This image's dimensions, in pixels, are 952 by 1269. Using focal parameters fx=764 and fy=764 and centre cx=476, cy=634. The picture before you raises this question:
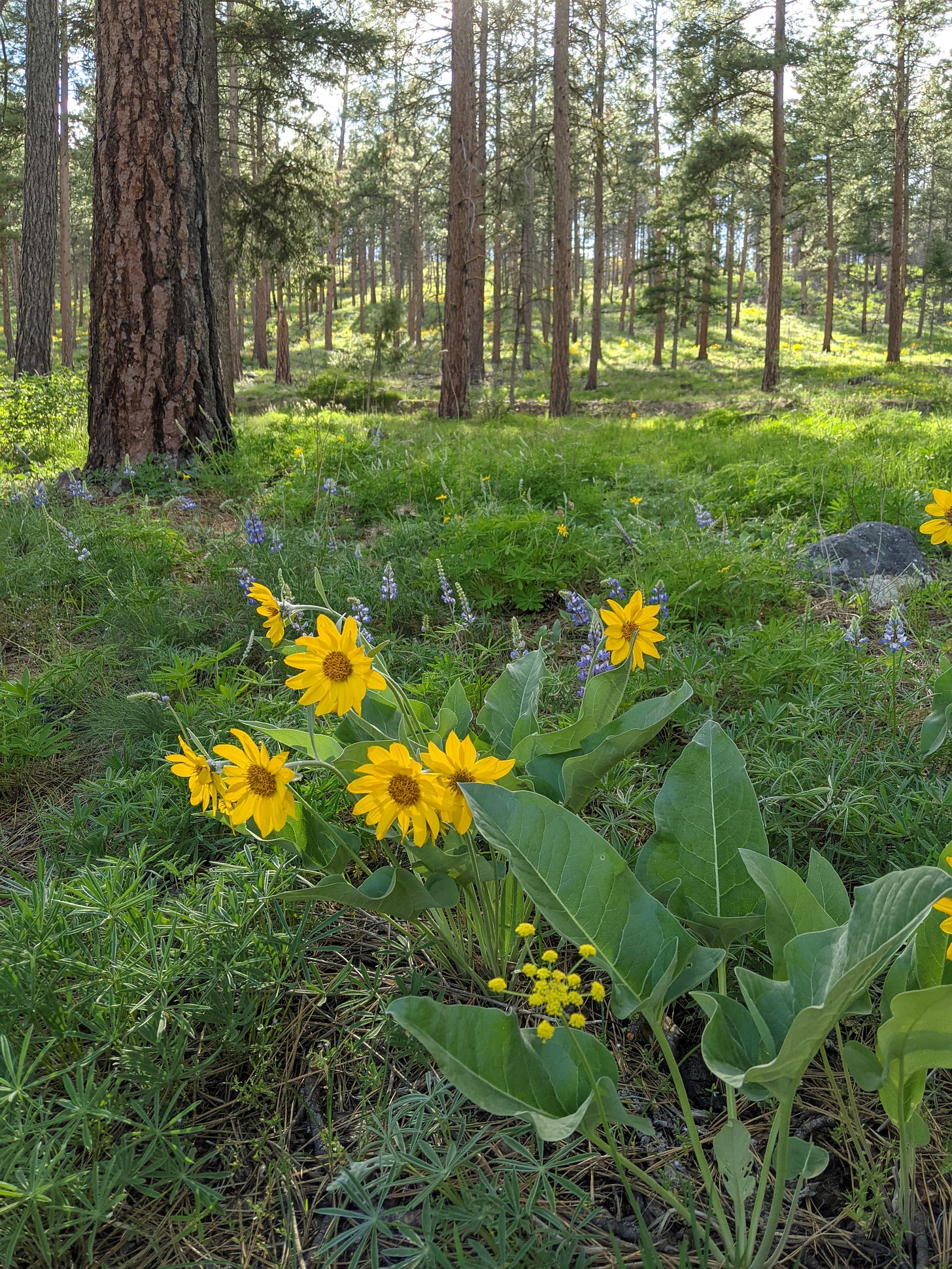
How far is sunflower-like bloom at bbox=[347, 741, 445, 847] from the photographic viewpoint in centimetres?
115

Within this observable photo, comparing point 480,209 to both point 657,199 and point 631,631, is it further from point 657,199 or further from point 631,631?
point 631,631

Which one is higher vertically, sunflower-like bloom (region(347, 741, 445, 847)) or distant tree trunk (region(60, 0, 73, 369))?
distant tree trunk (region(60, 0, 73, 369))

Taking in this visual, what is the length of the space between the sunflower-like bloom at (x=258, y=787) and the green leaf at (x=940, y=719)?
137 cm

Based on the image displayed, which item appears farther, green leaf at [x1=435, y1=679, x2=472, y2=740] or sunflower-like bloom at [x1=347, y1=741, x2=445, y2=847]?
green leaf at [x1=435, y1=679, x2=472, y2=740]

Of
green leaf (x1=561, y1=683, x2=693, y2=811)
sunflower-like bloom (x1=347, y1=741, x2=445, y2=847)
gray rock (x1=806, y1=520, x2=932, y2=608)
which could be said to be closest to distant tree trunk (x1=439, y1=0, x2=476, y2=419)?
gray rock (x1=806, y1=520, x2=932, y2=608)

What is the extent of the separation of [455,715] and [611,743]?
406 mm

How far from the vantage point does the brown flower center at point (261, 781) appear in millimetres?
1259

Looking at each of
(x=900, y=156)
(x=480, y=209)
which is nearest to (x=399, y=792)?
(x=480, y=209)

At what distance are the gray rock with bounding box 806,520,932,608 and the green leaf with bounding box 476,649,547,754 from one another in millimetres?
1901

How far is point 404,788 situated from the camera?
3.83ft

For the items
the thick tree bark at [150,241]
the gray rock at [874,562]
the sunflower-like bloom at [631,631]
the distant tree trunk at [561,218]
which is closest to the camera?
the sunflower-like bloom at [631,631]

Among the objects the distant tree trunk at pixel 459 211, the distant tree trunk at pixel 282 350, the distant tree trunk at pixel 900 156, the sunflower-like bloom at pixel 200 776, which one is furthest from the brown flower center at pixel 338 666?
the distant tree trunk at pixel 900 156

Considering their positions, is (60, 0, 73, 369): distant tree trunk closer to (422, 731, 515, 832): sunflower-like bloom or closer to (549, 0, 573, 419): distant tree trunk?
(549, 0, 573, 419): distant tree trunk

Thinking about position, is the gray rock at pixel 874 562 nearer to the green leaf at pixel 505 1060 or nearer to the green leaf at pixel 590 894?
the green leaf at pixel 590 894
